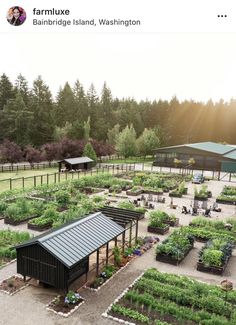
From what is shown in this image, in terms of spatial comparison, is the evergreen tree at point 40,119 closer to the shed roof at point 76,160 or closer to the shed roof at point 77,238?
the shed roof at point 76,160

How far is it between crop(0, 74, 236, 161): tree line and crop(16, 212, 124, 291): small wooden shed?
36.7 m

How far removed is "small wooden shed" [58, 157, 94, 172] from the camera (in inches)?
1446

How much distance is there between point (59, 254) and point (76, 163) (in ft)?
89.8

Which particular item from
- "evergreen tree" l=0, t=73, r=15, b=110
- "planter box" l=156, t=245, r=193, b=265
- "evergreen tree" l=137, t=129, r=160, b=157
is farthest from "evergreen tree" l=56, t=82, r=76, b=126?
"planter box" l=156, t=245, r=193, b=265

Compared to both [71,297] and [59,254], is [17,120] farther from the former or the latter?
[71,297]

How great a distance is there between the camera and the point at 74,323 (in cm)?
857

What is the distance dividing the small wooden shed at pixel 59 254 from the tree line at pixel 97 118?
120 ft

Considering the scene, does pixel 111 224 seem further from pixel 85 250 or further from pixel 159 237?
pixel 159 237

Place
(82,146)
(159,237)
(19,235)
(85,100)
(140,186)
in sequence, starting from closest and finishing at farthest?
(19,235)
(159,237)
(140,186)
(82,146)
(85,100)

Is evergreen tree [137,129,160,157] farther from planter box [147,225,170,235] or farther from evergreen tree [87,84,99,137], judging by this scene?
planter box [147,225,170,235]

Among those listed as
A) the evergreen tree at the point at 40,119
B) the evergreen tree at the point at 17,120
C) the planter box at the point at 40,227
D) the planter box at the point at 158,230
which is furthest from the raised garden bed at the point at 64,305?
the evergreen tree at the point at 40,119

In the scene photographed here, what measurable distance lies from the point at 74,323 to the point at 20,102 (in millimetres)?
49097

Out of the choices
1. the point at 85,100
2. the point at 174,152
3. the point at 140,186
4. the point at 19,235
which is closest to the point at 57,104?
the point at 85,100

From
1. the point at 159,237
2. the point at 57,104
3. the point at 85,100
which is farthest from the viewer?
the point at 85,100
